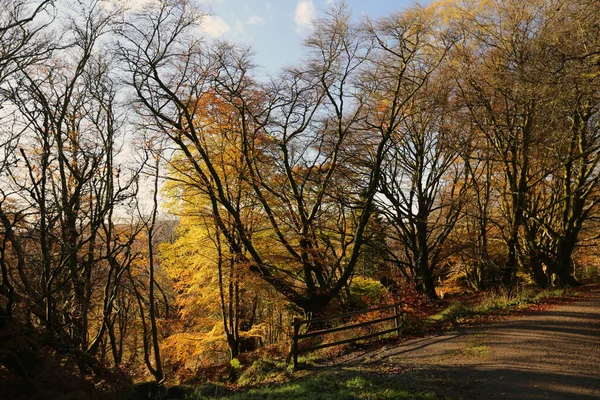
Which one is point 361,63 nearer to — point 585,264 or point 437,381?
point 437,381

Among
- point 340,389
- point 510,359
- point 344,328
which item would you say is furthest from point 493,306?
point 340,389

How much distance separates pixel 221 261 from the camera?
17.2m

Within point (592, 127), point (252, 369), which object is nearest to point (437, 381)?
point (252, 369)

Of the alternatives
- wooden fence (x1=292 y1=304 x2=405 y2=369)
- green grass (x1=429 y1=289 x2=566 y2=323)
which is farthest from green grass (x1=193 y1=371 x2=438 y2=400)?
green grass (x1=429 y1=289 x2=566 y2=323)

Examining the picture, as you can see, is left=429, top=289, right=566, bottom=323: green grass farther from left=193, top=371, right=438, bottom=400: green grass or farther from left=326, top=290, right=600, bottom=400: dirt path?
left=193, top=371, right=438, bottom=400: green grass

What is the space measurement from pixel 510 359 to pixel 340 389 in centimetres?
391

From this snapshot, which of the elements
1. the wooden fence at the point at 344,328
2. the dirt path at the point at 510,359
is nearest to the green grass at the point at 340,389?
the dirt path at the point at 510,359

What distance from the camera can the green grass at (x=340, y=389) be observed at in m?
7.46

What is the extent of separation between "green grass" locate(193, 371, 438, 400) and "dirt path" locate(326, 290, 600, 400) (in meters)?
0.49

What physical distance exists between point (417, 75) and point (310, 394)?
13.5 m

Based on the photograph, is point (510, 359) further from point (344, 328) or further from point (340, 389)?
point (344, 328)

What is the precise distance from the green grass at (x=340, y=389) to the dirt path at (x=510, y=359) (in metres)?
0.49

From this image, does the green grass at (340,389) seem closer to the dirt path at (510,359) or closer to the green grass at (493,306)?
the dirt path at (510,359)

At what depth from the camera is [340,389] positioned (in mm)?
8219
